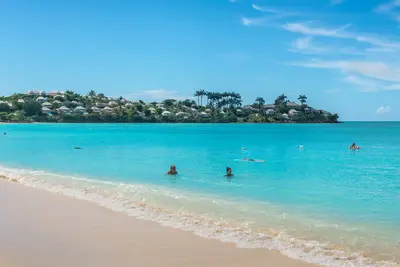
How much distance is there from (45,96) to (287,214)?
149 meters

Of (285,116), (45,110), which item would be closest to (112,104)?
(45,110)

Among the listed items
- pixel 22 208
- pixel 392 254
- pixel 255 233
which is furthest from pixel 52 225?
pixel 392 254

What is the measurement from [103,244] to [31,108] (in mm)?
123468


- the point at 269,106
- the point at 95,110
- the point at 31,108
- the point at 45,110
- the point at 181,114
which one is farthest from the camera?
the point at 269,106

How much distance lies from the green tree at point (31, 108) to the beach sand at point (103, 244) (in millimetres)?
118655

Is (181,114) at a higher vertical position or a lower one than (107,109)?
lower

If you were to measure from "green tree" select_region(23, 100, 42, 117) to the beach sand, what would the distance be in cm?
11865

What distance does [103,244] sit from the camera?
867 centimetres

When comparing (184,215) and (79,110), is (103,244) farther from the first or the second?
(79,110)

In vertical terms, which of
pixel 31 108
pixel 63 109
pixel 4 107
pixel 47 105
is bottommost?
pixel 63 109

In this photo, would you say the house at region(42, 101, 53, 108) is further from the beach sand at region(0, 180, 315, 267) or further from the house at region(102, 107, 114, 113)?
the beach sand at region(0, 180, 315, 267)

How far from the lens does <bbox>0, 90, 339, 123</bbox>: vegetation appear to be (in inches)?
4904

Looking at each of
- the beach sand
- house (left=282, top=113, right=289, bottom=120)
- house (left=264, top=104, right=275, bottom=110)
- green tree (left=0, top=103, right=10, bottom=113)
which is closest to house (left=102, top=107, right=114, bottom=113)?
green tree (left=0, top=103, right=10, bottom=113)

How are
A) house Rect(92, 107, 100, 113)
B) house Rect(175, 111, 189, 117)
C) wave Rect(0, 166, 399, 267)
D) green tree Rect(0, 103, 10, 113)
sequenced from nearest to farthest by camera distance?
1. wave Rect(0, 166, 399, 267)
2. green tree Rect(0, 103, 10, 113)
3. house Rect(92, 107, 100, 113)
4. house Rect(175, 111, 189, 117)
